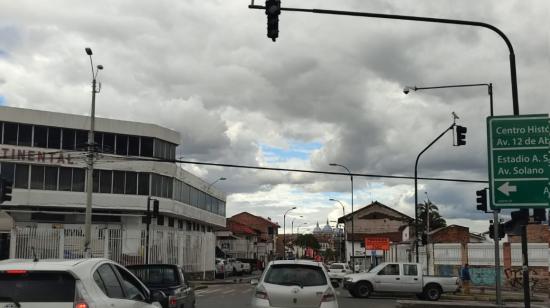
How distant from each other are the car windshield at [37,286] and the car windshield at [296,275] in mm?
6032

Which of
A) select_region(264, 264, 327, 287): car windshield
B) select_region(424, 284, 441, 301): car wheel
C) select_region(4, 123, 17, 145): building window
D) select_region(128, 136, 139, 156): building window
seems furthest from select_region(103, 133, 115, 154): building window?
select_region(264, 264, 327, 287): car windshield

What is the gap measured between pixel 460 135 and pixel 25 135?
31.5 m

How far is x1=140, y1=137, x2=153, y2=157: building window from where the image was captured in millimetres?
48062

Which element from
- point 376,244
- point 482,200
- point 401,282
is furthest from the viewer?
point 376,244

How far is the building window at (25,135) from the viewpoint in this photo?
44.0 m

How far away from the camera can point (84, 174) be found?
150ft

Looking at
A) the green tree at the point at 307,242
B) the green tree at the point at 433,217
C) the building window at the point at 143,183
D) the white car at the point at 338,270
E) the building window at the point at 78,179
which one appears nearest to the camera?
the white car at the point at 338,270

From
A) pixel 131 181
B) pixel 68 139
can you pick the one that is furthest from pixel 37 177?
pixel 131 181

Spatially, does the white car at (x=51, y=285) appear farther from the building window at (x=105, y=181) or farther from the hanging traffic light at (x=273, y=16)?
the building window at (x=105, y=181)

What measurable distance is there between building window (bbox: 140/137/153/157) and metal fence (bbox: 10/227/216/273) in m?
7.44

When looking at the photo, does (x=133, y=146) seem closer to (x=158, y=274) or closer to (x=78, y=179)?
(x=78, y=179)

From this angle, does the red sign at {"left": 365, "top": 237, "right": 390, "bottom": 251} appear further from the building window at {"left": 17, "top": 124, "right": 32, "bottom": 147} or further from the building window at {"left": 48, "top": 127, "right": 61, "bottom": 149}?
the building window at {"left": 17, "top": 124, "right": 32, "bottom": 147}

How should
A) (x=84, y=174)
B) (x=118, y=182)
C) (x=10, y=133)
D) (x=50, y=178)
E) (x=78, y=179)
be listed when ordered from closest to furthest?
(x=10, y=133) < (x=50, y=178) < (x=78, y=179) < (x=84, y=174) < (x=118, y=182)

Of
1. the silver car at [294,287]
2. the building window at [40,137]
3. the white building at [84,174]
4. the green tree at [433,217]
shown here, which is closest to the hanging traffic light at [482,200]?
the silver car at [294,287]
